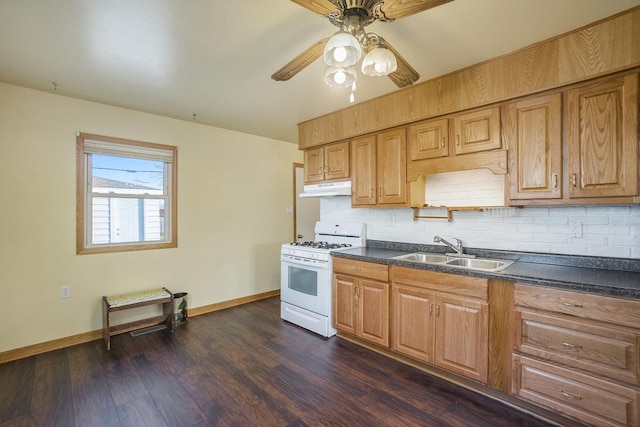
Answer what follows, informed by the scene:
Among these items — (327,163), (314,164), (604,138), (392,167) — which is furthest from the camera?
(314,164)

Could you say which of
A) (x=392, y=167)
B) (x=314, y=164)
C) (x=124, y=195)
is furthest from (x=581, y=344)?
(x=124, y=195)

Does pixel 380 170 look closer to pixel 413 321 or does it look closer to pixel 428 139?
pixel 428 139

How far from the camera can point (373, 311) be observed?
2.73 metres

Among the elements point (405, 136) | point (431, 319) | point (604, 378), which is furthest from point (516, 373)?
point (405, 136)

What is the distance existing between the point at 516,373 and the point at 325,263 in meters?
1.79

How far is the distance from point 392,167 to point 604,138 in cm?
154

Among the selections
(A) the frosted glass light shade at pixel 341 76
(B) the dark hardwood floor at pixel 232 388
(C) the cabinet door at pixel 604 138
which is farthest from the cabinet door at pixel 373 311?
(A) the frosted glass light shade at pixel 341 76

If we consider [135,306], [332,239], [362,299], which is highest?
[332,239]

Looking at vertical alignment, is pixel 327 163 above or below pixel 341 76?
below

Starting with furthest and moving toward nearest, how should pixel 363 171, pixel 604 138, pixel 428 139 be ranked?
pixel 363 171 → pixel 428 139 → pixel 604 138

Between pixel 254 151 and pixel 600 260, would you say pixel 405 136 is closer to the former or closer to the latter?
pixel 600 260

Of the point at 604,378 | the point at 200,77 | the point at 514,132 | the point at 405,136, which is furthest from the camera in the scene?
Result: the point at 405,136

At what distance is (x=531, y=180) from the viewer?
213 cm

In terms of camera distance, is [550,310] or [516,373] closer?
[550,310]
